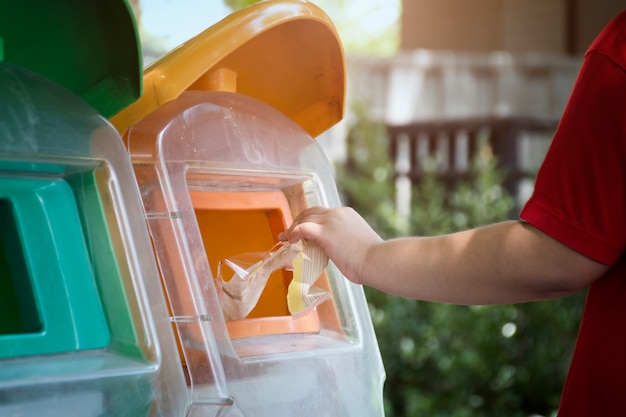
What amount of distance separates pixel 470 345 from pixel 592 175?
113 inches

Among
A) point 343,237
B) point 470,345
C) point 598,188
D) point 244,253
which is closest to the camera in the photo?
point 598,188

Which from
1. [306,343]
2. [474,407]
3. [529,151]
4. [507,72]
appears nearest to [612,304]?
[306,343]

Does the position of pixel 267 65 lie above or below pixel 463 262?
above

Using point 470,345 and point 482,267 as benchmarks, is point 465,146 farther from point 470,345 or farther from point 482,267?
point 482,267

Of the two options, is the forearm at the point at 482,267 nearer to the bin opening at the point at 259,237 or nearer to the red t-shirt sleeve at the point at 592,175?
the red t-shirt sleeve at the point at 592,175

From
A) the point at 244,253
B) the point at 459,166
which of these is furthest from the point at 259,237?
the point at 459,166

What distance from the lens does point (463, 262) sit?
3.44ft

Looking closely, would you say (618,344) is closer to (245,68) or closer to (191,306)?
(191,306)

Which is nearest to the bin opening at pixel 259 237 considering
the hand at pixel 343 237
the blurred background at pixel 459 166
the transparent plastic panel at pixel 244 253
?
the transparent plastic panel at pixel 244 253

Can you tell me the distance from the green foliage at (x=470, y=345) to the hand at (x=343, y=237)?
2.56 meters

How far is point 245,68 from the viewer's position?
137cm

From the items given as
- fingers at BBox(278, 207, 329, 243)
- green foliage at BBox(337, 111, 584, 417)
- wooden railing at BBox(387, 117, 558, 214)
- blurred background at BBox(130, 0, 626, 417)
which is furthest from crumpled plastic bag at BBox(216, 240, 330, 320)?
wooden railing at BBox(387, 117, 558, 214)

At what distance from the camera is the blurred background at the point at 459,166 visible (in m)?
3.69

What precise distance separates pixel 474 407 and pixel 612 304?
2749 mm
